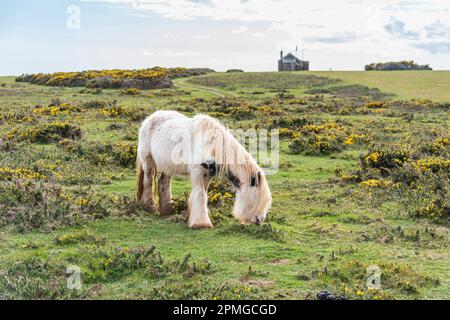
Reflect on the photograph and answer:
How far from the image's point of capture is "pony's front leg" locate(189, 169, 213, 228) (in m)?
9.55

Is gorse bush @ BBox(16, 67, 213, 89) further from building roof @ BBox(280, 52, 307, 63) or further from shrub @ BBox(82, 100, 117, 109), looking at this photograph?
building roof @ BBox(280, 52, 307, 63)

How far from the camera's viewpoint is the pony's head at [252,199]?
938cm

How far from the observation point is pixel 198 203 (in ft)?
31.5

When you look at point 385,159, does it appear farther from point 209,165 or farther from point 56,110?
point 56,110

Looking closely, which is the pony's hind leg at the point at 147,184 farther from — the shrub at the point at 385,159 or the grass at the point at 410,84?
the grass at the point at 410,84

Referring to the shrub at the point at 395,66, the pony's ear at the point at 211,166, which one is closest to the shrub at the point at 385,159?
the pony's ear at the point at 211,166

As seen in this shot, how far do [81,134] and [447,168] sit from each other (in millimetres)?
12033

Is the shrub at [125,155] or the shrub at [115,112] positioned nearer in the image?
the shrub at [125,155]

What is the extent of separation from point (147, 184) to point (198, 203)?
189 cm

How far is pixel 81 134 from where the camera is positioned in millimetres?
18984

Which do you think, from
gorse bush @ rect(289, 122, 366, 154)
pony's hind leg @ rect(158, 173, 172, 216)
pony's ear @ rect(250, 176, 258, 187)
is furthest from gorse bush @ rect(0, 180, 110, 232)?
gorse bush @ rect(289, 122, 366, 154)

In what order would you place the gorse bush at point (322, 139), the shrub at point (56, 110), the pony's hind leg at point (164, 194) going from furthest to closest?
the shrub at point (56, 110)
the gorse bush at point (322, 139)
the pony's hind leg at point (164, 194)

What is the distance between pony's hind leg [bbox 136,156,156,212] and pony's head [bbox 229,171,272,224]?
2.25 m

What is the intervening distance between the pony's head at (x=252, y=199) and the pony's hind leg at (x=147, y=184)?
2249 millimetres
